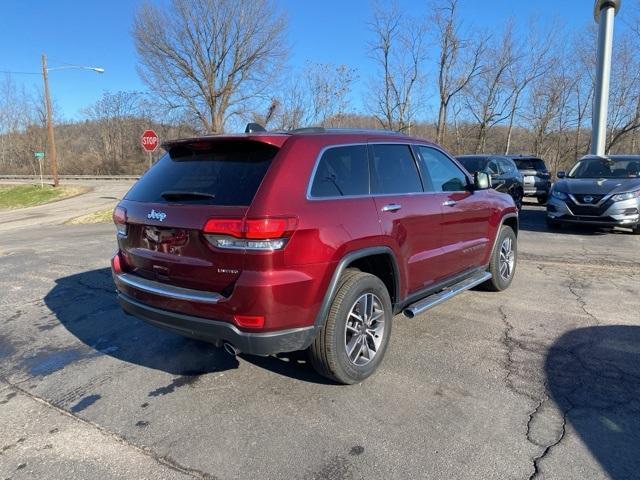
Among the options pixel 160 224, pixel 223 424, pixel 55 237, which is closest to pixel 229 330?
pixel 223 424

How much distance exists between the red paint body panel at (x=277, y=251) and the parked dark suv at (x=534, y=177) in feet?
45.7

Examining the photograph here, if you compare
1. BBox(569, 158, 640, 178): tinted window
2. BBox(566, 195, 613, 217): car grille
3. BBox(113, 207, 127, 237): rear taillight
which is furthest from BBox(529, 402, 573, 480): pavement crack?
BBox(569, 158, 640, 178): tinted window

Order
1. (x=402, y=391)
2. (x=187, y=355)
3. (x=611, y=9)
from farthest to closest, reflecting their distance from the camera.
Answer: (x=611, y=9) → (x=187, y=355) → (x=402, y=391)

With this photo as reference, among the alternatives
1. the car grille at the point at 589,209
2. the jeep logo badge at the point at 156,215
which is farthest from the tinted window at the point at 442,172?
the car grille at the point at 589,209

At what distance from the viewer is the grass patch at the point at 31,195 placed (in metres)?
27.9

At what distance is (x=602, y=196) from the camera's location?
370 inches

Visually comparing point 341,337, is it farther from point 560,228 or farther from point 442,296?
point 560,228

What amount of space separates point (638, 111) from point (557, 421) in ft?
108

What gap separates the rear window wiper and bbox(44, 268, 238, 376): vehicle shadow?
139 centimetres

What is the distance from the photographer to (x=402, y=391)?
11.0 feet

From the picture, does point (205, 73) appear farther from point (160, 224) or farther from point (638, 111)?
point (160, 224)

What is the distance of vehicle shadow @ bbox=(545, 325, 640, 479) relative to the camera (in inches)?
104

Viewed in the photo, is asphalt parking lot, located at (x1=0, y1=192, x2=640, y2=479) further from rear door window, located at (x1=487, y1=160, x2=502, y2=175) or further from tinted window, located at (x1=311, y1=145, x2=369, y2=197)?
rear door window, located at (x1=487, y1=160, x2=502, y2=175)

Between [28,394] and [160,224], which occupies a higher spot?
[160,224]
